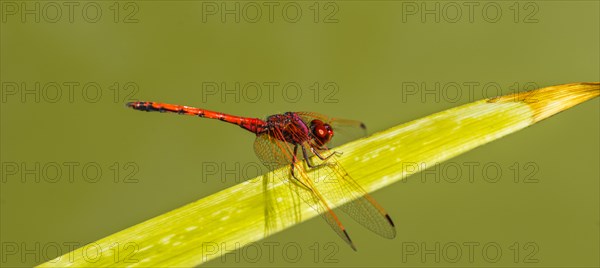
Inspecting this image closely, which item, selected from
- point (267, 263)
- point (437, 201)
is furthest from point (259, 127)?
point (437, 201)

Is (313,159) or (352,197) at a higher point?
(313,159)

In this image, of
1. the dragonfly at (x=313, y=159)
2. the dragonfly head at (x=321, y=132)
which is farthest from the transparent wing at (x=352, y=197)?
the dragonfly head at (x=321, y=132)

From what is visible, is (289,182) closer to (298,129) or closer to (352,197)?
(352,197)

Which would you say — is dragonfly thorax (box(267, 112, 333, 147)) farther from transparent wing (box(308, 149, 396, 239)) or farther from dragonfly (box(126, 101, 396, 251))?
transparent wing (box(308, 149, 396, 239))

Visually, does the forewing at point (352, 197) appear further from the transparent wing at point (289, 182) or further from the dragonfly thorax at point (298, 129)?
the dragonfly thorax at point (298, 129)

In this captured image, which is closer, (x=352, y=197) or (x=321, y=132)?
(x=352, y=197)

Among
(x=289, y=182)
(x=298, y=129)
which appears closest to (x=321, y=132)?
(x=298, y=129)
